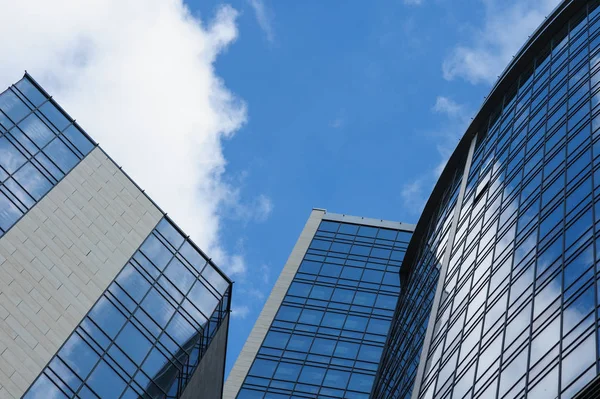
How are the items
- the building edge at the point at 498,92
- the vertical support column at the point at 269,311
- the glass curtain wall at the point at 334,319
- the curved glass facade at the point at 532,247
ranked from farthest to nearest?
the vertical support column at the point at 269,311 < the glass curtain wall at the point at 334,319 < the building edge at the point at 498,92 < the curved glass facade at the point at 532,247

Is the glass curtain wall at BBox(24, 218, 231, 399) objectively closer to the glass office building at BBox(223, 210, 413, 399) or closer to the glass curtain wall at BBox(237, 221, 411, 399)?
the glass curtain wall at BBox(237, 221, 411, 399)

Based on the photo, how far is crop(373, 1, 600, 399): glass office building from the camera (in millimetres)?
29312

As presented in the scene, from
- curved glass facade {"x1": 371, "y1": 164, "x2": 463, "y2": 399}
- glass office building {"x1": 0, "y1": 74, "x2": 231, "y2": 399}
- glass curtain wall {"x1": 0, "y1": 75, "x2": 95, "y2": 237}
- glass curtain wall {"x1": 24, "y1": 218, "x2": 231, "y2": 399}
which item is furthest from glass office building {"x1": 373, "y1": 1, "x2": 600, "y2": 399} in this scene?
glass curtain wall {"x1": 0, "y1": 75, "x2": 95, "y2": 237}

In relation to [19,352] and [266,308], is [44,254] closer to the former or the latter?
[19,352]

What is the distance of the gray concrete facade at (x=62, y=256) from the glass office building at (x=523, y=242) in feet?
46.5

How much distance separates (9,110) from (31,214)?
5190 millimetres

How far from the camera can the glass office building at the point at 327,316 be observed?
63812mm

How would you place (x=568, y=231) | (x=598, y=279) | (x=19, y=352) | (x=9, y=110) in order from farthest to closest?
1. (x=9, y=110)
2. (x=568, y=231)
3. (x=19, y=352)
4. (x=598, y=279)

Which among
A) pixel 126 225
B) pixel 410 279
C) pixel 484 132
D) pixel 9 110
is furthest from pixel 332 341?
pixel 9 110

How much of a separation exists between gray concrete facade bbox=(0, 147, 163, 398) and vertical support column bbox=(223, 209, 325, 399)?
26.2m

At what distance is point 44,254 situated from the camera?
33844 millimetres

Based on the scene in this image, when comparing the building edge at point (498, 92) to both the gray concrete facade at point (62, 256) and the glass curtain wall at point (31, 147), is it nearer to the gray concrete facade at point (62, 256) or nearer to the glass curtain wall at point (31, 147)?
the gray concrete facade at point (62, 256)

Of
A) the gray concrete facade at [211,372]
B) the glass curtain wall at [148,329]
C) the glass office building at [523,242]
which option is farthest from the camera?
the gray concrete facade at [211,372]

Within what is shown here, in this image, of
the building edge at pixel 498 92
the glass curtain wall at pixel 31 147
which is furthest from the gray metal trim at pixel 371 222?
the glass curtain wall at pixel 31 147
